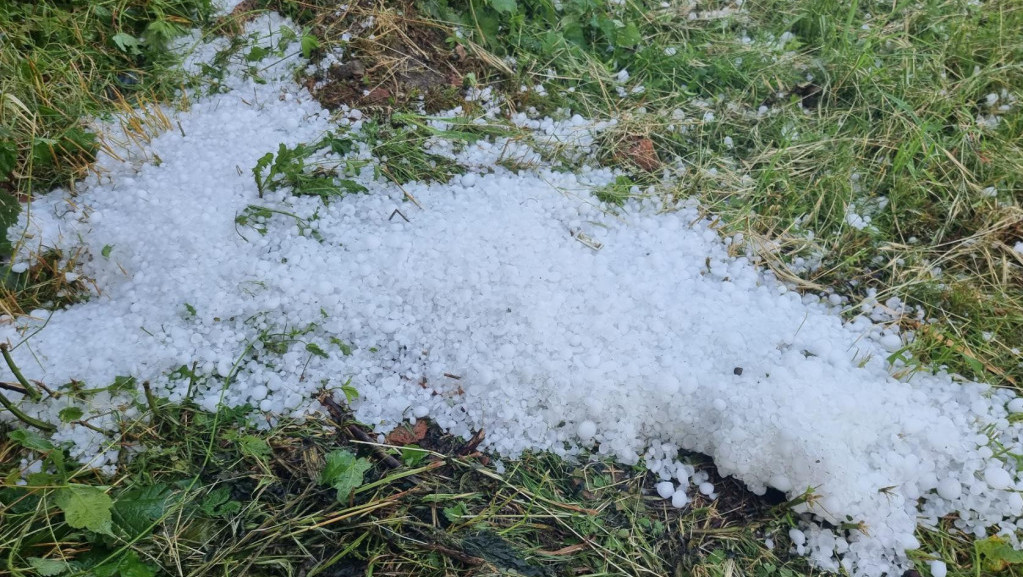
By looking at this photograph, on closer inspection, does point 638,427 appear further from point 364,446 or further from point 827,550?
point 364,446

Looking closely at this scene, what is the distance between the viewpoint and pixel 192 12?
7.86 ft

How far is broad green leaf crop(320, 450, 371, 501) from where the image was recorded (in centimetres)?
153

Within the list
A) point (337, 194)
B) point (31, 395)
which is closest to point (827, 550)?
point (337, 194)

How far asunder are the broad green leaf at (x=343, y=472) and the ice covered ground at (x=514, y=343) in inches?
6.2

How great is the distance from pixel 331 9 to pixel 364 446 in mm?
1650

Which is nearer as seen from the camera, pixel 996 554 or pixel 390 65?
pixel 996 554

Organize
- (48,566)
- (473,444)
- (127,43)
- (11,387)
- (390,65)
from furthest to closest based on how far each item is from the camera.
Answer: (390,65)
(127,43)
(473,444)
(11,387)
(48,566)

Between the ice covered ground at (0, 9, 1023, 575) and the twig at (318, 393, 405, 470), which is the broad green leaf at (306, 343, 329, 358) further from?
the twig at (318, 393, 405, 470)

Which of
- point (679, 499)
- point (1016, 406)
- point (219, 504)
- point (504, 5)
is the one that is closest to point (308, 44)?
point (504, 5)

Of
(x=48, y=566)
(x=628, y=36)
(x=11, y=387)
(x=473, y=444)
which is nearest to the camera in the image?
(x=48, y=566)

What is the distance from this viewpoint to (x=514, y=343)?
180 cm

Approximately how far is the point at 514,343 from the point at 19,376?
1.17 meters

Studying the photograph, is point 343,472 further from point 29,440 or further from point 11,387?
point 11,387

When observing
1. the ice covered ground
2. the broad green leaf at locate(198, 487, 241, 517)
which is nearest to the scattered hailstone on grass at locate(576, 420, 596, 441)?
the ice covered ground
